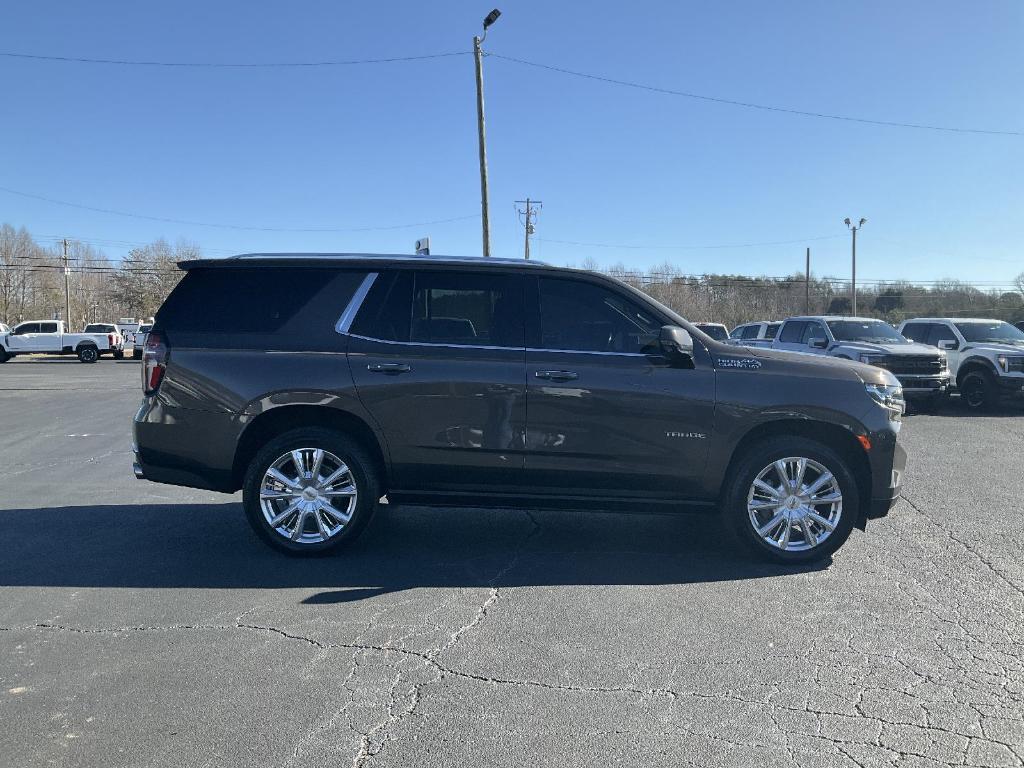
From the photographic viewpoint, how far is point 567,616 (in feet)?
14.7

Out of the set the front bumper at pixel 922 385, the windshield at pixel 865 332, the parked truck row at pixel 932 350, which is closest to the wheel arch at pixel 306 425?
the parked truck row at pixel 932 350

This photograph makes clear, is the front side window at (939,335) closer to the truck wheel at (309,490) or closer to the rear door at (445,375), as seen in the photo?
the rear door at (445,375)

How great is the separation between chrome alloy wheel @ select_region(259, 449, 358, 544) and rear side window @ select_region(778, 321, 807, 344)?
14013mm

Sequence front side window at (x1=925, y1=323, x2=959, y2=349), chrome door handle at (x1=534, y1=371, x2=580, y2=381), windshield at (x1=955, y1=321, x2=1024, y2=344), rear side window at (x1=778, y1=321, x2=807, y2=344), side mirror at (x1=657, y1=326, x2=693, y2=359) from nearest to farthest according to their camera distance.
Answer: side mirror at (x1=657, y1=326, x2=693, y2=359) → chrome door handle at (x1=534, y1=371, x2=580, y2=381) → windshield at (x1=955, y1=321, x2=1024, y2=344) → front side window at (x1=925, y1=323, x2=959, y2=349) → rear side window at (x1=778, y1=321, x2=807, y2=344)

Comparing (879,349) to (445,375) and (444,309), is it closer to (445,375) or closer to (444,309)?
(444,309)

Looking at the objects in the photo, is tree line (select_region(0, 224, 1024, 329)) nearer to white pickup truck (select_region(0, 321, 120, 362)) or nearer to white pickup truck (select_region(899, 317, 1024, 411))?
white pickup truck (select_region(0, 321, 120, 362))

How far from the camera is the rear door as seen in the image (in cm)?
543

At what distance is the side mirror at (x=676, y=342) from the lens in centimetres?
526

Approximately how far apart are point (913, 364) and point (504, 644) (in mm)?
12993

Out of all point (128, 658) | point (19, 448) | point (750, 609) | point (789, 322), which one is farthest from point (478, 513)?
point (789, 322)

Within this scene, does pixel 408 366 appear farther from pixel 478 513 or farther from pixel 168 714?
pixel 168 714

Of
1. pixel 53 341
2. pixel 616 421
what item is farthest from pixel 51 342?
pixel 616 421

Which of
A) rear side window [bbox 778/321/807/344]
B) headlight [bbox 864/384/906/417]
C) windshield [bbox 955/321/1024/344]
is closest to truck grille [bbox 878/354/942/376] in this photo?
windshield [bbox 955/321/1024/344]

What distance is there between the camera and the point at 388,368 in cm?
547
